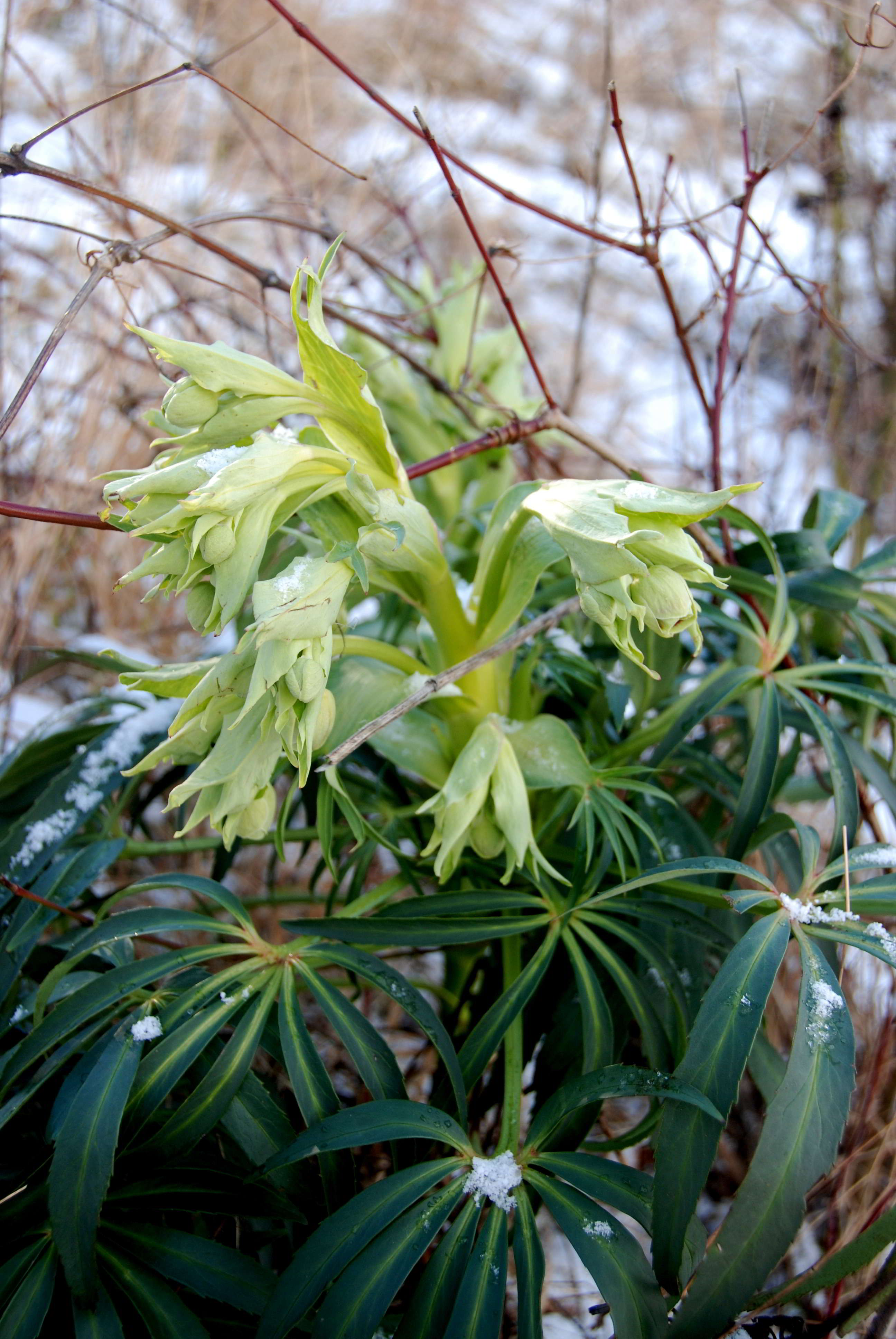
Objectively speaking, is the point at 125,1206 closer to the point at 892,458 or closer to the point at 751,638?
the point at 751,638

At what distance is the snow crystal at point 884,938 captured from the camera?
1.71ft

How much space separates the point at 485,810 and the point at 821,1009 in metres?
0.24

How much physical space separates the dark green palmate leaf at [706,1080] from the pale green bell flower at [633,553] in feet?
→ 0.59

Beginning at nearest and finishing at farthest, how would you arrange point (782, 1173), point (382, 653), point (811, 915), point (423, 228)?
point (782, 1173) < point (811, 915) < point (382, 653) < point (423, 228)

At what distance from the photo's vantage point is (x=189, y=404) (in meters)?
0.53

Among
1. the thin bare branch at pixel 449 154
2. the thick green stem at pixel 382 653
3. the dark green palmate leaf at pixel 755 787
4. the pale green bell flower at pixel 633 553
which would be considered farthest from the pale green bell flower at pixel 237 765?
the thin bare branch at pixel 449 154

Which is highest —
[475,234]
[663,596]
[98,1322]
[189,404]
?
[475,234]

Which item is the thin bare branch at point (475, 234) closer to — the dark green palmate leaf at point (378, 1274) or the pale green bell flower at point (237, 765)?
the pale green bell flower at point (237, 765)

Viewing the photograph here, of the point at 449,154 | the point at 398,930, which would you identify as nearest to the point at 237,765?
the point at 398,930

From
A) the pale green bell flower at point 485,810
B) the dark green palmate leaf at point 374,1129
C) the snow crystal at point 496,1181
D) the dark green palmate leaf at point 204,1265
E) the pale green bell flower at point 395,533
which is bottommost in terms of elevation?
the dark green palmate leaf at point 204,1265

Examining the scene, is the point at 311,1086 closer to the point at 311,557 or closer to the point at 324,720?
the point at 324,720

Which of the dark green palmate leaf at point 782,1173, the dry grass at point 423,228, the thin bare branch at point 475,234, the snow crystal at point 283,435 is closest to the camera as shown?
the dark green palmate leaf at point 782,1173

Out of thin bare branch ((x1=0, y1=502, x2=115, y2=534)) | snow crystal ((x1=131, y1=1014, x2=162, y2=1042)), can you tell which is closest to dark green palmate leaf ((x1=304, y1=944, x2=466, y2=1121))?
snow crystal ((x1=131, y1=1014, x2=162, y2=1042))

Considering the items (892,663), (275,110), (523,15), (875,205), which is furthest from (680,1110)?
(523,15)
